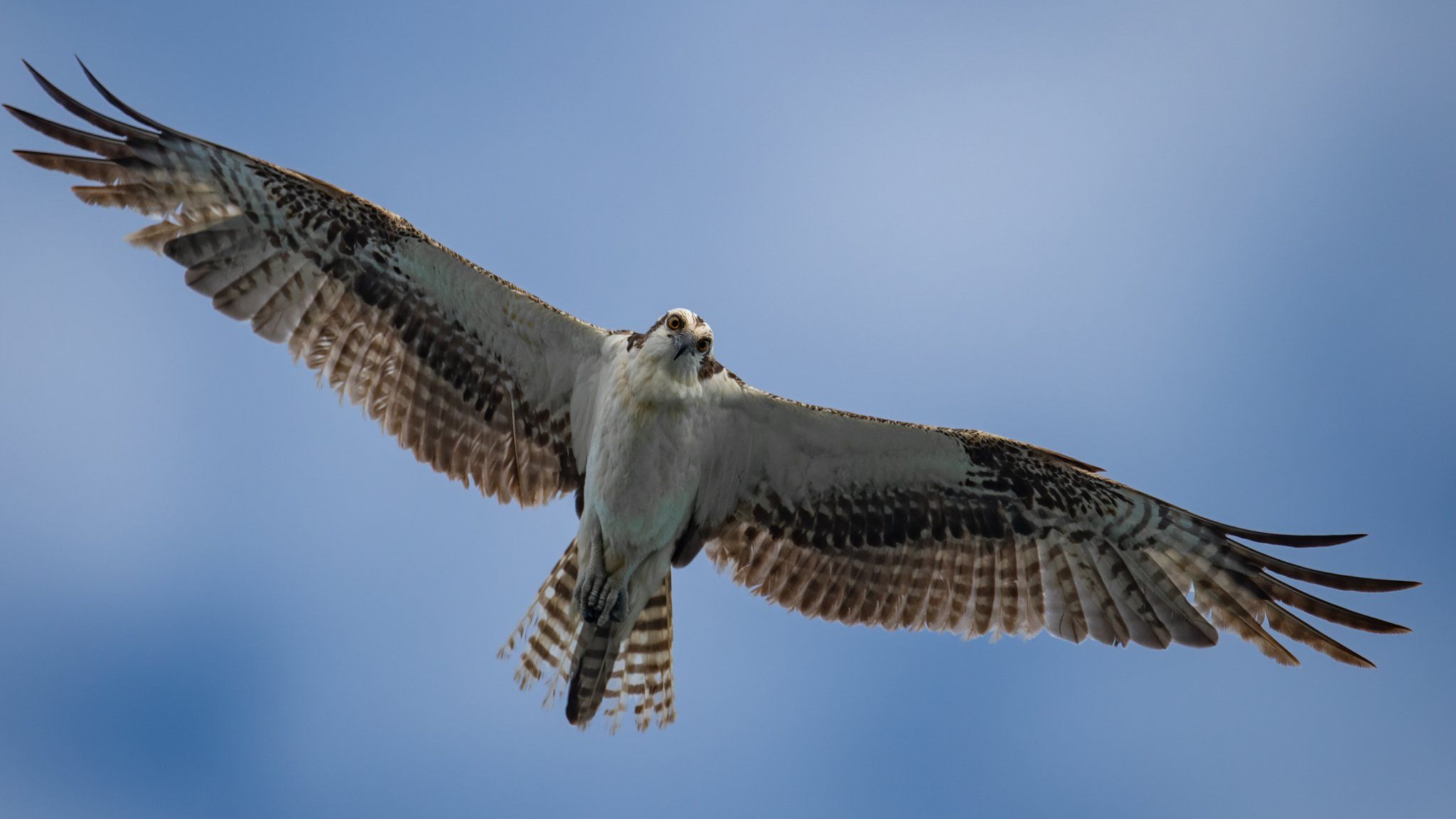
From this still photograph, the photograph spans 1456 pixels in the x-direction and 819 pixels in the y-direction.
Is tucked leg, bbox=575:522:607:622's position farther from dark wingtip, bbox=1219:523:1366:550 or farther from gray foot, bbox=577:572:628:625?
dark wingtip, bbox=1219:523:1366:550

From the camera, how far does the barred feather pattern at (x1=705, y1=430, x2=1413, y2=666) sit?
27.4 ft

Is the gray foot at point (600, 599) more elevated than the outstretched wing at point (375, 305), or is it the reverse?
the outstretched wing at point (375, 305)

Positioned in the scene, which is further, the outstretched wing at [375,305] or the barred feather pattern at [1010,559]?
the outstretched wing at [375,305]

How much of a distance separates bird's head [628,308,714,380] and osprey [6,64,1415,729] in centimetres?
2

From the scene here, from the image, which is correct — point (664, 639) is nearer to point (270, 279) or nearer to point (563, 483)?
point (563, 483)

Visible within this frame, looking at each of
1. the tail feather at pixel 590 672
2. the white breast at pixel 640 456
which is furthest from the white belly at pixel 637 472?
the tail feather at pixel 590 672

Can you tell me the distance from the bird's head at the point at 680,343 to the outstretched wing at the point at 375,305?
876mm

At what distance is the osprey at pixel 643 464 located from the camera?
327 inches

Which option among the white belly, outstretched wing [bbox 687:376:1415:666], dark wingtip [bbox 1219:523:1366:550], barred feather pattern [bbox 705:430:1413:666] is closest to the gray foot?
the white belly

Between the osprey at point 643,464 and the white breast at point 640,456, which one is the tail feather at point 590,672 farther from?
the white breast at point 640,456

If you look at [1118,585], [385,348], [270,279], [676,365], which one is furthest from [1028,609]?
[270,279]

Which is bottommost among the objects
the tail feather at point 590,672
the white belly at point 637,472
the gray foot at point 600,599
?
the tail feather at point 590,672

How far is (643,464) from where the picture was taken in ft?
26.8

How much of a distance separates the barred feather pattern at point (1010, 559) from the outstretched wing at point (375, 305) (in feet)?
5.81
